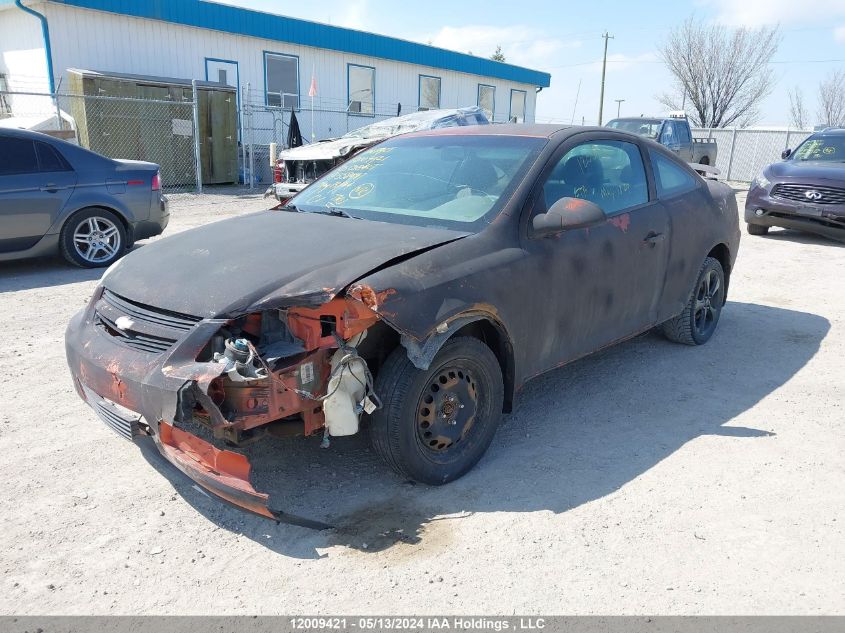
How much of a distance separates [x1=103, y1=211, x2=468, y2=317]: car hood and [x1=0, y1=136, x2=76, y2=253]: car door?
452 centimetres

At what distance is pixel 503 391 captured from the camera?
11.8 ft

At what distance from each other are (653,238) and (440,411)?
2156 mm

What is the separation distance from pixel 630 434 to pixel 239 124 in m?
17.4

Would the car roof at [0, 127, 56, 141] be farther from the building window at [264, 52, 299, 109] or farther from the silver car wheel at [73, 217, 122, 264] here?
the building window at [264, 52, 299, 109]

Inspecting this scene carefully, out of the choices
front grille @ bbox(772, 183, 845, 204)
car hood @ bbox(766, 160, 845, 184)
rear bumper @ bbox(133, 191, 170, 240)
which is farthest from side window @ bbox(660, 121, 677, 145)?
rear bumper @ bbox(133, 191, 170, 240)

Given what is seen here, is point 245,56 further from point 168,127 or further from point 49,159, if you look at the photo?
point 49,159

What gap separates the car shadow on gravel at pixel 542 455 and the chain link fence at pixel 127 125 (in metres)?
12.9

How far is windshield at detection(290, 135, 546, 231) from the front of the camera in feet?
12.3

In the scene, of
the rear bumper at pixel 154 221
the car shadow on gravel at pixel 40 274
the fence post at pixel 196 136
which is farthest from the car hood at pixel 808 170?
the fence post at pixel 196 136

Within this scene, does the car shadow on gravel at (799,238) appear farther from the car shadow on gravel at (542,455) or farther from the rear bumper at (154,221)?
the rear bumper at (154,221)

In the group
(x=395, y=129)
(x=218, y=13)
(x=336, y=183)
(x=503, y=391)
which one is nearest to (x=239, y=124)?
(x=218, y=13)

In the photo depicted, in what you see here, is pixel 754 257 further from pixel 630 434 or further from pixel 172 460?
pixel 172 460

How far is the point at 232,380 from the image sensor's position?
2.76m

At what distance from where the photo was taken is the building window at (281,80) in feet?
67.1
